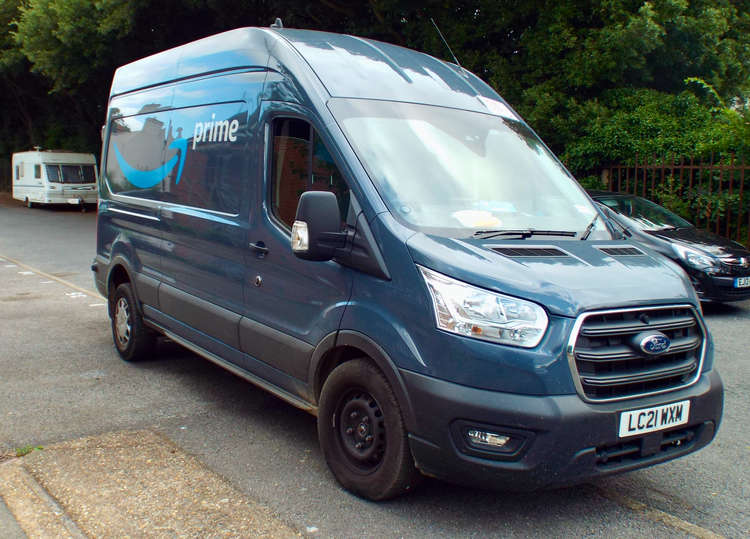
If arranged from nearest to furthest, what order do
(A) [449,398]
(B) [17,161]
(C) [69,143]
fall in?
(A) [449,398], (B) [17,161], (C) [69,143]

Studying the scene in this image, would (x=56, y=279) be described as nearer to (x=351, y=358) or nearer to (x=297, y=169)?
(x=297, y=169)

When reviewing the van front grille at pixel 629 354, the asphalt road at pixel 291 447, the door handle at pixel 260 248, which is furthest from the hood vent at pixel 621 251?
the door handle at pixel 260 248

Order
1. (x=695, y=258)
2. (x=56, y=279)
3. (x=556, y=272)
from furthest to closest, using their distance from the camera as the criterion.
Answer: (x=56, y=279)
(x=695, y=258)
(x=556, y=272)

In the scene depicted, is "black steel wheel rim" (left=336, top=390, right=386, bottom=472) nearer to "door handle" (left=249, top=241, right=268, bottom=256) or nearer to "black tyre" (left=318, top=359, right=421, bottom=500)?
"black tyre" (left=318, top=359, right=421, bottom=500)

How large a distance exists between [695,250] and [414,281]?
277 inches

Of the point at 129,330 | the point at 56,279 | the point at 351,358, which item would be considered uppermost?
the point at 351,358

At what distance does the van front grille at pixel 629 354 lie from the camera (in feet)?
10.8

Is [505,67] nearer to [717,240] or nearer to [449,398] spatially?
[717,240]

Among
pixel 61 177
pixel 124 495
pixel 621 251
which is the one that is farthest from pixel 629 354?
pixel 61 177

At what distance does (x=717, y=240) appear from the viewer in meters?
10.0

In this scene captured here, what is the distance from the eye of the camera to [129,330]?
6.62 metres

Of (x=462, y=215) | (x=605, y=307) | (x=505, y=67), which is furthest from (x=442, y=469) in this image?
(x=505, y=67)

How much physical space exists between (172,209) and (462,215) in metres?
2.70

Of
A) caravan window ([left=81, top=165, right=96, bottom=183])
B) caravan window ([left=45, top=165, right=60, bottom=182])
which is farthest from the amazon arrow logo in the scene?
caravan window ([left=81, top=165, right=96, bottom=183])
